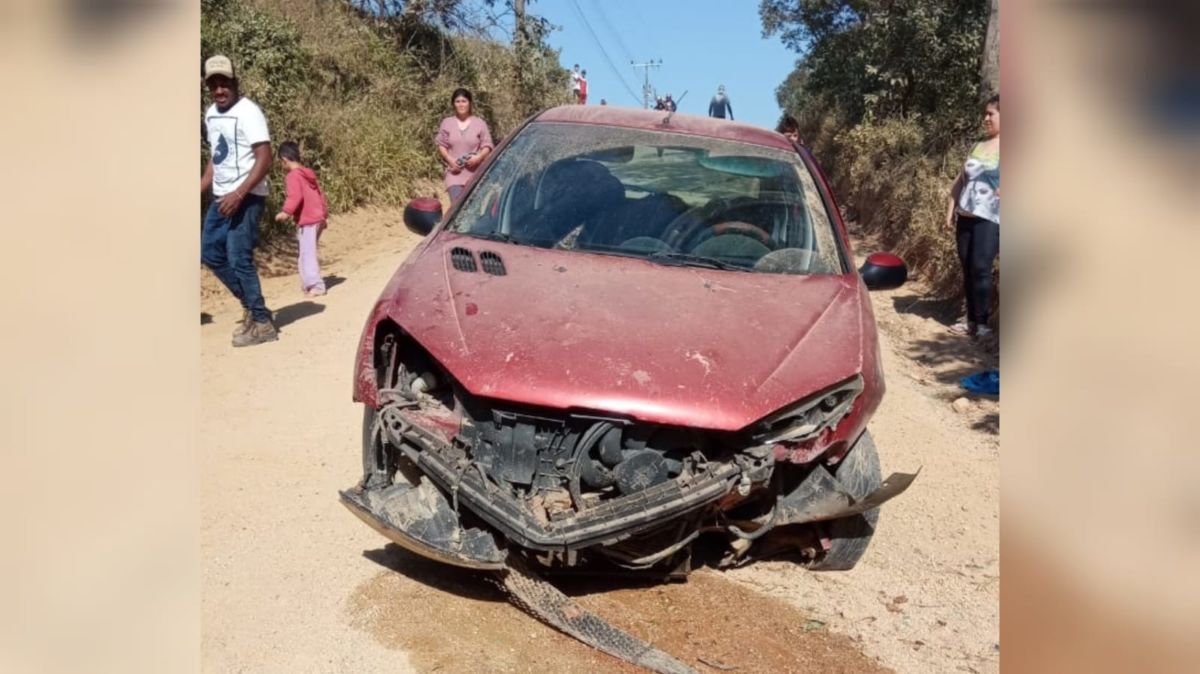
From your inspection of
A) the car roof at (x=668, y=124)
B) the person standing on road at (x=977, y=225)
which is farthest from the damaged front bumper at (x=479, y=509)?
the person standing on road at (x=977, y=225)

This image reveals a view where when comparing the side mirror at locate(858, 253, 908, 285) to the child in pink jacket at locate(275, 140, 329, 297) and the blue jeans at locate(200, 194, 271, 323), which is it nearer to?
the blue jeans at locate(200, 194, 271, 323)

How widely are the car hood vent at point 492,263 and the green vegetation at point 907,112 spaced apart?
6683 millimetres

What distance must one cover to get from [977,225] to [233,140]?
548 cm

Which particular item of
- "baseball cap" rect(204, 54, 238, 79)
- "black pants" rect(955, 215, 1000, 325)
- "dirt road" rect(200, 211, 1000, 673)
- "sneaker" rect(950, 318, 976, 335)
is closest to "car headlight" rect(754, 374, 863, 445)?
"dirt road" rect(200, 211, 1000, 673)

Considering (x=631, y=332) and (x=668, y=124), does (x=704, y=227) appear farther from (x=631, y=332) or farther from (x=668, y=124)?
(x=631, y=332)

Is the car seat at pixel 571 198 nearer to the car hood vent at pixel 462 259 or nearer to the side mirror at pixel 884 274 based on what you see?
the car hood vent at pixel 462 259

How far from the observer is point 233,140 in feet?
21.6

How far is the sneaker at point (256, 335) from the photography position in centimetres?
697

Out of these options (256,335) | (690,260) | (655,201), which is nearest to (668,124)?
(655,201)

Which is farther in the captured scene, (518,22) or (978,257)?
(518,22)

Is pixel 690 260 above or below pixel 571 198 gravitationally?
below
